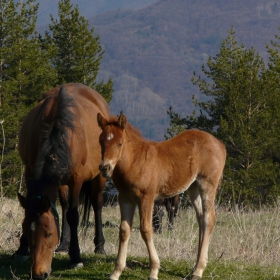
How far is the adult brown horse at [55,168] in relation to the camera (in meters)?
5.96

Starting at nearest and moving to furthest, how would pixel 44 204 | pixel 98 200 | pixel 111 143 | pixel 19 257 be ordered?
pixel 111 143
pixel 44 204
pixel 19 257
pixel 98 200

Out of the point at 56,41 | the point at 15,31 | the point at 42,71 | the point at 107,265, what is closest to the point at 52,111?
the point at 107,265

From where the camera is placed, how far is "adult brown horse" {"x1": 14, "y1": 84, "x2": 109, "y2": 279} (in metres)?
5.96

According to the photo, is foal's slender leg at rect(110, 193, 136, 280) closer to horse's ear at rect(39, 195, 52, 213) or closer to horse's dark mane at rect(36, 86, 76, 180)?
horse's ear at rect(39, 195, 52, 213)

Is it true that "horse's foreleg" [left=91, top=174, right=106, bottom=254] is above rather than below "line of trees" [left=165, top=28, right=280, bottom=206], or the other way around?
above

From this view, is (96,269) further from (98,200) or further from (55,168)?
(98,200)

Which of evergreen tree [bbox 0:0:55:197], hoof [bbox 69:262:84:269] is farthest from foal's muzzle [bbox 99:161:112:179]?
evergreen tree [bbox 0:0:55:197]

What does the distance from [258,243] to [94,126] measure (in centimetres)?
308

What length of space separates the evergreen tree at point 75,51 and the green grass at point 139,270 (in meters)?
22.7

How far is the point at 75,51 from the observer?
98.9 feet

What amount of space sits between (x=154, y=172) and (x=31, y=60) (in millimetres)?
23021

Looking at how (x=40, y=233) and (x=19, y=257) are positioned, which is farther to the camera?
(x=19, y=257)

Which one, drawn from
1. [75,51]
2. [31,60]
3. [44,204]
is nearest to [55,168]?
[44,204]

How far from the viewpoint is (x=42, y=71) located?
89.5 ft
